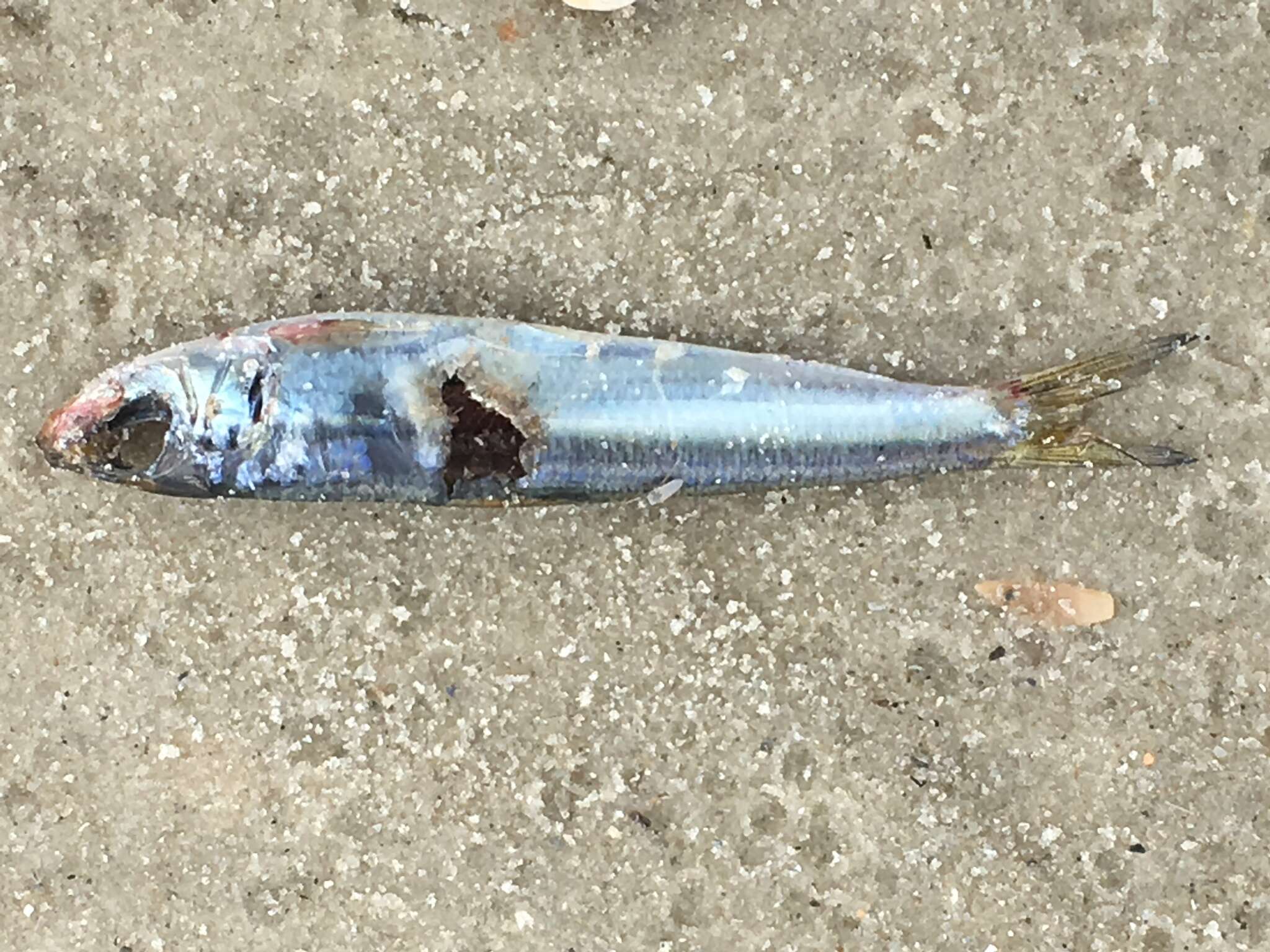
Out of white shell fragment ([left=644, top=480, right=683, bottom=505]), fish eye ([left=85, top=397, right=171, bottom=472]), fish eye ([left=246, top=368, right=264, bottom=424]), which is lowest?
white shell fragment ([left=644, top=480, right=683, bottom=505])

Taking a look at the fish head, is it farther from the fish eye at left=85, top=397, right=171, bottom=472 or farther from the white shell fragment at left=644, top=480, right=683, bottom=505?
the white shell fragment at left=644, top=480, right=683, bottom=505

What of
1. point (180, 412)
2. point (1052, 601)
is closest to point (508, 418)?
point (180, 412)

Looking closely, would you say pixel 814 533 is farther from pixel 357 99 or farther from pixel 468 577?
pixel 357 99

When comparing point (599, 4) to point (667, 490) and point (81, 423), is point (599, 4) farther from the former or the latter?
point (81, 423)

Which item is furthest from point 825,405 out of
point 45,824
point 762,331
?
point 45,824

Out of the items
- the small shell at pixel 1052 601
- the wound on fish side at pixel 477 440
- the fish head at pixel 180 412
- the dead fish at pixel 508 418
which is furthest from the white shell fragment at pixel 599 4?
the small shell at pixel 1052 601

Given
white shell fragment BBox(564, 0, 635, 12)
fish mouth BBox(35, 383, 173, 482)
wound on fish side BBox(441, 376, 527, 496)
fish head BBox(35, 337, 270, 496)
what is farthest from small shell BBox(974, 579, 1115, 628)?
fish mouth BBox(35, 383, 173, 482)

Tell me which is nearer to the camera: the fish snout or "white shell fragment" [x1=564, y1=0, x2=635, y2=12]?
the fish snout

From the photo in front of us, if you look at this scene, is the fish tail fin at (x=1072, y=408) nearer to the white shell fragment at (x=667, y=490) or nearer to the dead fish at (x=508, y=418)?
the dead fish at (x=508, y=418)
